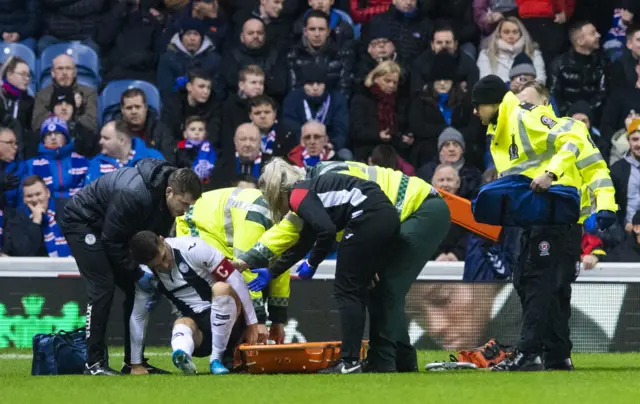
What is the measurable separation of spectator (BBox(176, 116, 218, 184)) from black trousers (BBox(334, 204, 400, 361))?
21.0ft

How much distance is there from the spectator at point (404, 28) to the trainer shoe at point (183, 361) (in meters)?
7.73

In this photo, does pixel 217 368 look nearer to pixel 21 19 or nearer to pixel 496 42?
pixel 496 42

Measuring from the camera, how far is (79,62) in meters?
17.8

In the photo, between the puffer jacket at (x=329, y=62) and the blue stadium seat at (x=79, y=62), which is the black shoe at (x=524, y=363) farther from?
the blue stadium seat at (x=79, y=62)

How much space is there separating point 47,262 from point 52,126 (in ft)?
7.80

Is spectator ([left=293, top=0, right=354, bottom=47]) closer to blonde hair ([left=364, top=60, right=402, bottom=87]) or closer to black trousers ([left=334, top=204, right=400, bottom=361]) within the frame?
Answer: blonde hair ([left=364, top=60, right=402, bottom=87])

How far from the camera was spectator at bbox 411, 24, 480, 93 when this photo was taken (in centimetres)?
1694

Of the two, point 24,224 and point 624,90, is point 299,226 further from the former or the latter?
point 624,90

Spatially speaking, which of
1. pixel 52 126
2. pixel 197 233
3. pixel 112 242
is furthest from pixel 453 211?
pixel 52 126

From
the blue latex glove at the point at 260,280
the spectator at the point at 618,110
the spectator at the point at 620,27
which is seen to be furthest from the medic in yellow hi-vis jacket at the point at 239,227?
the spectator at the point at 620,27

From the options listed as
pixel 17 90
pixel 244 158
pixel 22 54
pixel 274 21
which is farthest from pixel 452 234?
pixel 22 54

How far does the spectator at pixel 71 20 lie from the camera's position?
59.7 feet

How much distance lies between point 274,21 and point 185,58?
1.22 m

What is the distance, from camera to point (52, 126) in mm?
16547
